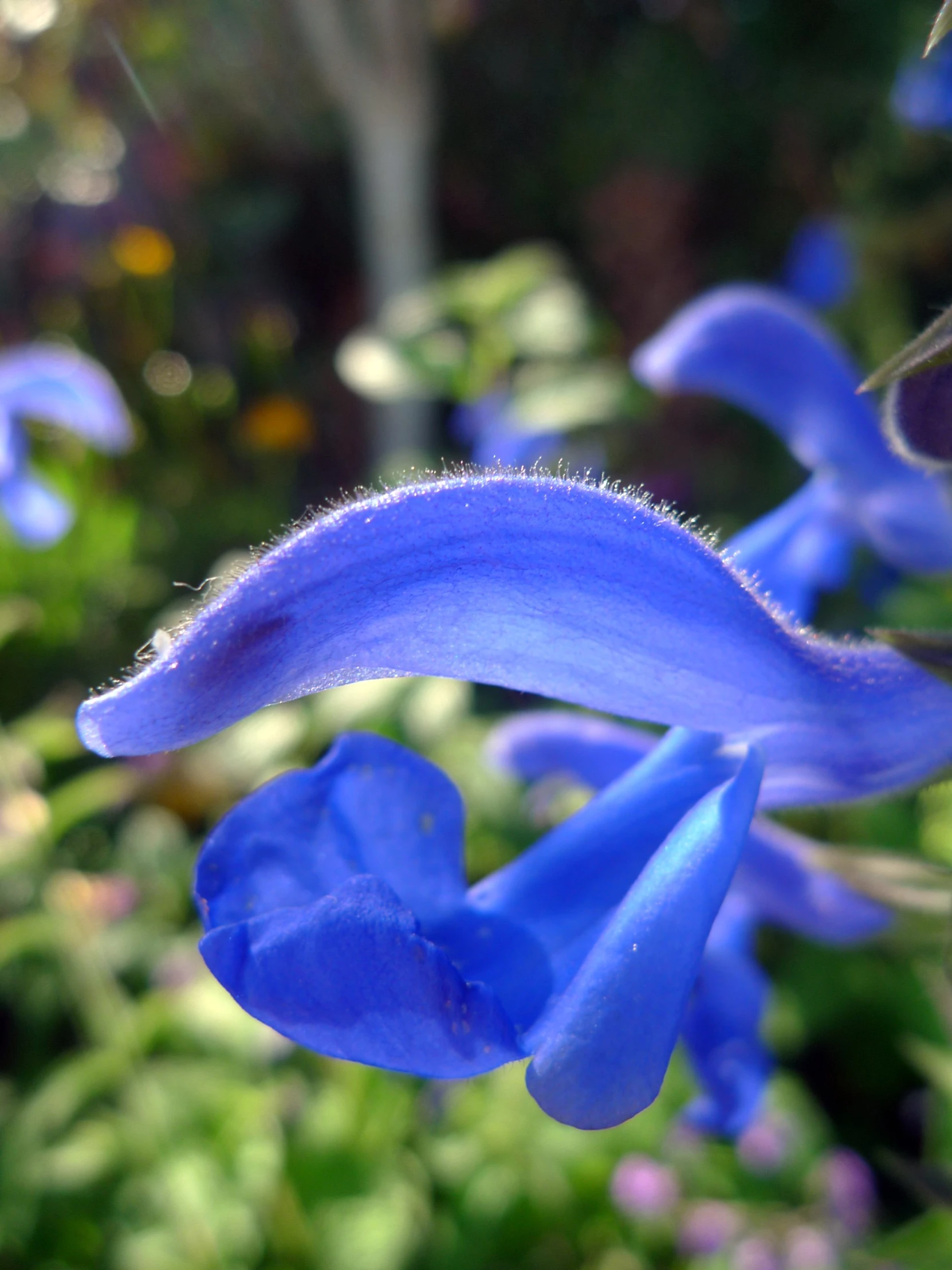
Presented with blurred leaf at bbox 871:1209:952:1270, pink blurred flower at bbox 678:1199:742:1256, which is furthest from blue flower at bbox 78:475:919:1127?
pink blurred flower at bbox 678:1199:742:1256

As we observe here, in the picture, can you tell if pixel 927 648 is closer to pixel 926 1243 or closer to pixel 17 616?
pixel 926 1243

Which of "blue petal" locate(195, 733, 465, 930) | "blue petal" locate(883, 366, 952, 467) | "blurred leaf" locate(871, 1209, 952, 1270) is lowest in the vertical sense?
"blurred leaf" locate(871, 1209, 952, 1270)

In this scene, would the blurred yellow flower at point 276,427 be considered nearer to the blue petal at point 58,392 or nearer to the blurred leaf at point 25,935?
the blue petal at point 58,392

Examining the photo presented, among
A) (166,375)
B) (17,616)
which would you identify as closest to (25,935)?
(17,616)

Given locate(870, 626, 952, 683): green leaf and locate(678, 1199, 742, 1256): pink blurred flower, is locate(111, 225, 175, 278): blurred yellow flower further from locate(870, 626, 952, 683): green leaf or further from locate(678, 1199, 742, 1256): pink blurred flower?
locate(870, 626, 952, 683): green leaf

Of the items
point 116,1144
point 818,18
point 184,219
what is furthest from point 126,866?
point 818,18

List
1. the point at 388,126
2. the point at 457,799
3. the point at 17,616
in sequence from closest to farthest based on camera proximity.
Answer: the point at 457,799 → the point at 17,616 → the point at 388,126

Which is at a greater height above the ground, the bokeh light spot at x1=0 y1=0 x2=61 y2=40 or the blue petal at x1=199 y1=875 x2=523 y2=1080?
the bokeh light spot at x1=0 y1=0 x2=61 y2=40
